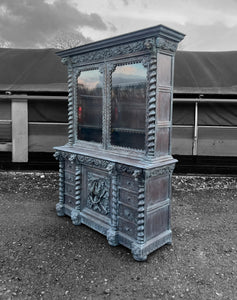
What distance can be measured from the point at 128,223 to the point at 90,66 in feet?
8.90

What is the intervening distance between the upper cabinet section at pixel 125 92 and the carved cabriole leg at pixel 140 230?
577 mm

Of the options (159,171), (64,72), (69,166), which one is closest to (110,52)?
(159,171)

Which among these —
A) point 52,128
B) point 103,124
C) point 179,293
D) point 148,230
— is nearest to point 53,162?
point 52,128

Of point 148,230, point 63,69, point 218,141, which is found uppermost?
point 63,69

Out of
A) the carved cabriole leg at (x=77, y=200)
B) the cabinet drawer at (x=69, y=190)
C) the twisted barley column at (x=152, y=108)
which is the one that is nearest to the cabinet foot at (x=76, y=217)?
the carved cabriole leg at (x=77, y=200)

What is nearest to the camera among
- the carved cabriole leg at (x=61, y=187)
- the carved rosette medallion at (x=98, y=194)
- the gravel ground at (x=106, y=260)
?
the gravel ground at (x=106, y=260)

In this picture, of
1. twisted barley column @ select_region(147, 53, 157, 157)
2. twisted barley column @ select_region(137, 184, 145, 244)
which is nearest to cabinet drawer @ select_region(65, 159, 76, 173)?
twisted barley column @ select_region(137, 184, 145, 244)

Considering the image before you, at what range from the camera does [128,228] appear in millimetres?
3941

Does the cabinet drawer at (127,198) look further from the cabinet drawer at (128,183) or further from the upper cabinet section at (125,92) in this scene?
the upper cabinet section at (125,92)

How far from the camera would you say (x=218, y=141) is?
8078 mm

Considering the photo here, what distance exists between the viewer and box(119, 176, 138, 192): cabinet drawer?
3.78 meters

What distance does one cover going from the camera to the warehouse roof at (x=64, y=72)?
26.2 ft

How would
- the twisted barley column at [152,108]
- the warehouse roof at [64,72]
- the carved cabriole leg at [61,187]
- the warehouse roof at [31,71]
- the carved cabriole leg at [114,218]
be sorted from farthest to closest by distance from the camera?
the warehouse roof at [31,71]
the warehouse roof at [64,72]
the carved cabriole leg at [61,187]
the carved cabriole leg at [114,218]
the twisted barley column at [152,108]

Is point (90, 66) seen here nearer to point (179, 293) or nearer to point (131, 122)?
point (131, 122)
